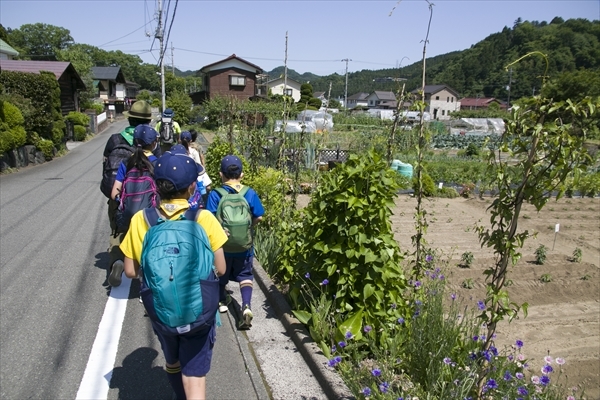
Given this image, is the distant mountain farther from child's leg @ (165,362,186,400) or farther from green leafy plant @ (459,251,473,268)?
child's leg @ (165,362,186,400)

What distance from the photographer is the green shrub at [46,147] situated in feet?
49.3

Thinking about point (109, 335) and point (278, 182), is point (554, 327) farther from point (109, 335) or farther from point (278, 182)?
point (109, 335)

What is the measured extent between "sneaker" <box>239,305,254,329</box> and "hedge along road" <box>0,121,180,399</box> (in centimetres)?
76

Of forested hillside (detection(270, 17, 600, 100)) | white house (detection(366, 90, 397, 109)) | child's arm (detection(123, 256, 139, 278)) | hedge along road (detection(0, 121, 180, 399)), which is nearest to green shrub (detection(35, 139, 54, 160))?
hedge along road (detection(0, 121, 180, 399))

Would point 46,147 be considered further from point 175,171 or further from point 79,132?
point 175,171

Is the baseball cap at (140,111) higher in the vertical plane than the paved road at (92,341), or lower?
higher

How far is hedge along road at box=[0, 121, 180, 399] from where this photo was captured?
325 centimetres

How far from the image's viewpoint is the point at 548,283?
277 inches

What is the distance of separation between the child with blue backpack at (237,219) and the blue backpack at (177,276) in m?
1.43

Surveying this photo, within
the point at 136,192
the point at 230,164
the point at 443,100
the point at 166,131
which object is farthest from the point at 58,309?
the point at 443,100

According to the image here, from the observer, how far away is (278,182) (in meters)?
7.05

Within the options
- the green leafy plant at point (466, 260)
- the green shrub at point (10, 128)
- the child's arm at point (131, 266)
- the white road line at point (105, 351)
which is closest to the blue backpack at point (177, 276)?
the child's arm at point (131, 266)

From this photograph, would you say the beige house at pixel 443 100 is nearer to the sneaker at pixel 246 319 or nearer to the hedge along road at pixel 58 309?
the hedge along road at pixel 58 309

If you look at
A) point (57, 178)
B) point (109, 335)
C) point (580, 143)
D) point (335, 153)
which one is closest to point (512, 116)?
point (580, 143)
